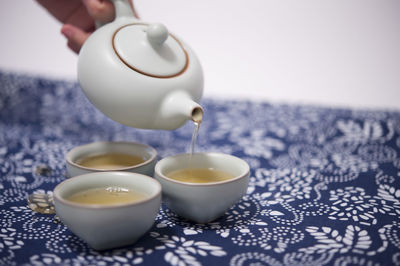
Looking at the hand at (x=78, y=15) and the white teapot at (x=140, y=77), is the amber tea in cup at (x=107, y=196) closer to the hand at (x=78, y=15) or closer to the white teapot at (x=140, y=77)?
the white teapot at (x=140, y=77)

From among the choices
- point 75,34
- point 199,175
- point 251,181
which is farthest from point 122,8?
point 251,181

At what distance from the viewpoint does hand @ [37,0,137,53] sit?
117cm

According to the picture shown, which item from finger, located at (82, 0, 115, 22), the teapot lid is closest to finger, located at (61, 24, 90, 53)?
finger, located at (82, 0, 115, 22)

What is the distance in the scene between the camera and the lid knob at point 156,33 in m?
1.00

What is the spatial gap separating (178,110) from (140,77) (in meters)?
0.11

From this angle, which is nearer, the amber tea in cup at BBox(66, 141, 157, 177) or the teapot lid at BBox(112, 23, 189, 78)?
the teapot lid at BBox(112, 23, 189, 78)

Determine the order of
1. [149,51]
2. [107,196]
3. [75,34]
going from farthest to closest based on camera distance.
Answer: [75,34] → [149,51] → [107,196]

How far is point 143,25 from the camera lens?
1.11 meters

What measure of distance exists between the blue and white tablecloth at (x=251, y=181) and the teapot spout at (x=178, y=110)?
0.22m

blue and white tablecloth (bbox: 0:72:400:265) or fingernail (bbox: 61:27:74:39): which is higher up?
fingernail (bbox: 61:27:74:39)

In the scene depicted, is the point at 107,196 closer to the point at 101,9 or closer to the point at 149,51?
the point at 149,51

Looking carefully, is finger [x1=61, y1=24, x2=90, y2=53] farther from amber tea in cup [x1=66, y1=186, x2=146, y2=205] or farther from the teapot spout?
amber tea in cup [x1=66, y1=186, x2=146, y2=205]

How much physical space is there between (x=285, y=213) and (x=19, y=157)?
860 millimetres

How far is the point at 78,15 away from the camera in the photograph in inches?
Result: 53.2
